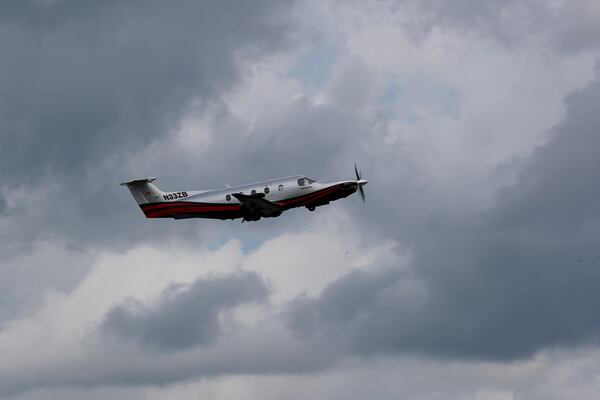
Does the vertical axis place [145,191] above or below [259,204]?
above

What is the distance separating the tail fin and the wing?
10.3 m

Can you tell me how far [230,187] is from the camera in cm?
8850

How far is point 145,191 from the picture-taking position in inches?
3647

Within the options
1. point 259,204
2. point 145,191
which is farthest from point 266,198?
point 145,191

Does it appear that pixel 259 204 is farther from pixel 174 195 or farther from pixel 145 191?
pixel 145 191

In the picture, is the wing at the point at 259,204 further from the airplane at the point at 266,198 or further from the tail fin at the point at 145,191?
the tail fin at the point at 145,191

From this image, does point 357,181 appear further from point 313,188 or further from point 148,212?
point 148,212

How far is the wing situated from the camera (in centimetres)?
8506

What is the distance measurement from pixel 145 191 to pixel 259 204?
15198 millimetres

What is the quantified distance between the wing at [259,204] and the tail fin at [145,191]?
10.3 meters

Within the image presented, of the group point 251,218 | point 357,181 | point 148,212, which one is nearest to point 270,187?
point 251,218

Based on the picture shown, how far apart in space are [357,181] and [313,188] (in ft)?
16.3

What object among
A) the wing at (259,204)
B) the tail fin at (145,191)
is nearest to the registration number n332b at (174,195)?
the tail fin at (145,191)

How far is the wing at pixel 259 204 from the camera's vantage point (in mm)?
85062
